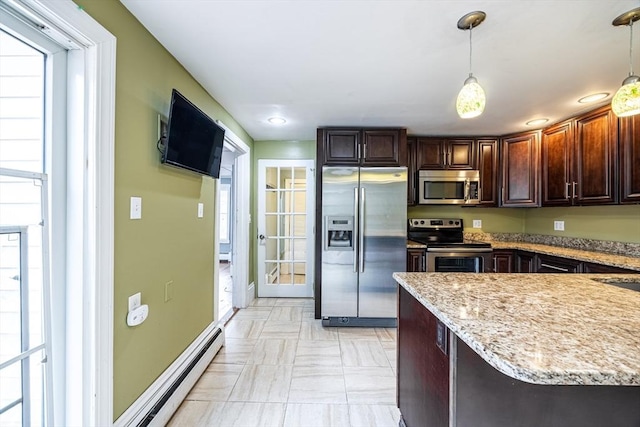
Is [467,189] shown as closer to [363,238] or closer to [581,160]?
[581,160]

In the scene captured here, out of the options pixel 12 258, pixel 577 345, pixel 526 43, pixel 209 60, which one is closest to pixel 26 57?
pixel 12 258

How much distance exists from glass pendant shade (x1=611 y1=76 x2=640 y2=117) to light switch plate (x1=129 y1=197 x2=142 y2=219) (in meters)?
2.49

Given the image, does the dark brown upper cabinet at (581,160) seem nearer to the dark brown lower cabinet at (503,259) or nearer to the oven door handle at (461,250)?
the dark brown lower cabinet at (503,259)

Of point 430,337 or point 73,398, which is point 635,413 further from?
point 73,398

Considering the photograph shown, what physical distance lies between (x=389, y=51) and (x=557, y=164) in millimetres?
2554

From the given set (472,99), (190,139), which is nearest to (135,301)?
(190,139)

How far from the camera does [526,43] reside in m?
1.69

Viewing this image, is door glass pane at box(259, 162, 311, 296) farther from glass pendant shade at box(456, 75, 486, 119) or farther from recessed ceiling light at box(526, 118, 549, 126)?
glass pendant shade at box(456, 75, 486, 119)

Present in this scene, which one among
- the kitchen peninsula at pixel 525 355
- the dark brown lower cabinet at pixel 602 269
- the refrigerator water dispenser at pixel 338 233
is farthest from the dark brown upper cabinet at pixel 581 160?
the refrigerator water dispenser at pixel 338 233

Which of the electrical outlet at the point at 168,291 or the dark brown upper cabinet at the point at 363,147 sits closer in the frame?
the electrical outlet at the point at 168,291

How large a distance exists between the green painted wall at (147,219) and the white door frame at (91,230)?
0.10m

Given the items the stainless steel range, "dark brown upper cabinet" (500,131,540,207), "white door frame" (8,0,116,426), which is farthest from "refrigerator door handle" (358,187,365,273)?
"white door frame" (8,0,116,426)

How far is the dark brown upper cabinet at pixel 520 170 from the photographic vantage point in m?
3.36

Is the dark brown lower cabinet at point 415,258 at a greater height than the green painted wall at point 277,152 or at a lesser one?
lesser
